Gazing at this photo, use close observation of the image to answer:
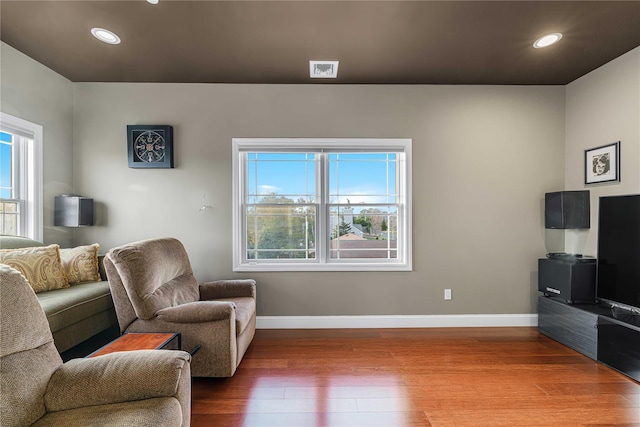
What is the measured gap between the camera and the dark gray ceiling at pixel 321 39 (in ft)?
7.32

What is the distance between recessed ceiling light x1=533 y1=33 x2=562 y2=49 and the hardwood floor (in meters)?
2.71

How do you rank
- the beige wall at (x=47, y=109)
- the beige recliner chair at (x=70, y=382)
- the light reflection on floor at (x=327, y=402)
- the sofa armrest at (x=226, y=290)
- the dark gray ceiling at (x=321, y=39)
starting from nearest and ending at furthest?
1. the beige recliner chair at (x=70, y=382)
2. the light reflection on floor at (x=327, y=402)
3. the dark gray ceiling at (x=321, y=39)
4. the beige wall at (x=47, y=109)
5. the sofa armrest at (x=226, y=290)

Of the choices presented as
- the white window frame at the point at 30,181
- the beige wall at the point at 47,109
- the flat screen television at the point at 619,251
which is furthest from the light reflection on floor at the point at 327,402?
the beige wall at the point at 47,109

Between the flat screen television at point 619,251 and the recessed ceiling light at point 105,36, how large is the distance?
14.5ft

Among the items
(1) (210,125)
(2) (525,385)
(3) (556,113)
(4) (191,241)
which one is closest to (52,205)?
(4) (191,241)

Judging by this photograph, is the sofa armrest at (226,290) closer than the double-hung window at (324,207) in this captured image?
Yes

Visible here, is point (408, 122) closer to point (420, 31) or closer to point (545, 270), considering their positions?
point (420, 31)

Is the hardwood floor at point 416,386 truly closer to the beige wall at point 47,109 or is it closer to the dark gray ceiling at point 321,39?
the beige wall at point 47,109

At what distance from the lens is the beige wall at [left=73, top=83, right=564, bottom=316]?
136 inches

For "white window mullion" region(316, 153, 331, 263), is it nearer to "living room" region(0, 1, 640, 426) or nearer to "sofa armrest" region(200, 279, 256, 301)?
"living room" region(0, 1, 640, 426)

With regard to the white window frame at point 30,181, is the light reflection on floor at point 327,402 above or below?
below

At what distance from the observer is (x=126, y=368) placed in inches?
54.4

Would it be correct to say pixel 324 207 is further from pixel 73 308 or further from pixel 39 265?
pixel 39 265

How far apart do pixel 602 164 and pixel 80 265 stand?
511 centimetres
